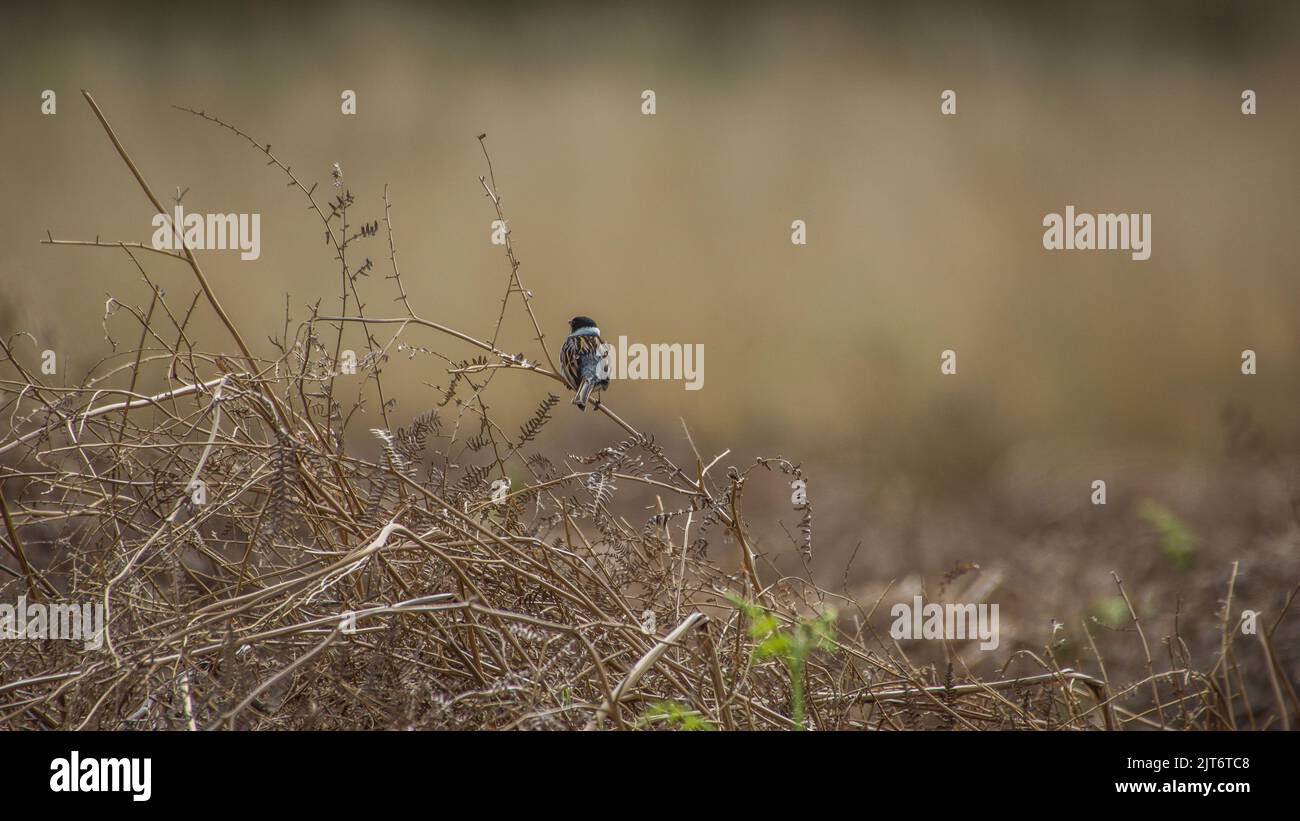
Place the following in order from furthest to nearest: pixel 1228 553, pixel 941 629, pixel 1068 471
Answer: pixel 1068 471
pixel 1228 553
pixel 941 629

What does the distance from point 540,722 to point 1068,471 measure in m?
7.07

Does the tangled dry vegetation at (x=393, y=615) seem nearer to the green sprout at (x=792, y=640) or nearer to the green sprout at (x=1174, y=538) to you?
the green sprout at (x=792, y=640)

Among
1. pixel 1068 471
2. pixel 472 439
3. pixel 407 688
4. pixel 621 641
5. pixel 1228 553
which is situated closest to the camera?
pixel 407 688

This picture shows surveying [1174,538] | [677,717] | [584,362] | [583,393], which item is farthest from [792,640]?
[1174,538]

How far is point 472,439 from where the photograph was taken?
1.96 metres

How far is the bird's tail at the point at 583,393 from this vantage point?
238cm

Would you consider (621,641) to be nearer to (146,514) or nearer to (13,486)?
(146,514)

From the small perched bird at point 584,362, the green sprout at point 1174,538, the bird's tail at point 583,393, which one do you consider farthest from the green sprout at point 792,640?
the green sprout at point 1174,538

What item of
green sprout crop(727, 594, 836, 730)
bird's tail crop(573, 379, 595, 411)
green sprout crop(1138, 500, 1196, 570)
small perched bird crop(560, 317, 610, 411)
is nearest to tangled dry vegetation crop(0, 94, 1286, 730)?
green sprout crop(727, 594, 836, 730)

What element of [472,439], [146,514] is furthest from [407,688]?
[146,514]

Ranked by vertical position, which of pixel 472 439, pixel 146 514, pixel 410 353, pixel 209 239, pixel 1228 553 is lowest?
pixel 1228 553

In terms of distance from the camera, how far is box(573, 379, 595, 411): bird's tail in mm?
2375

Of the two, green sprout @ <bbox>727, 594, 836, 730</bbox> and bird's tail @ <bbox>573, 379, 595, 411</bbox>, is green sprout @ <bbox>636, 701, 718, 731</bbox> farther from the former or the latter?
bird's tail @ <bbox>573, 379, 595, 411</bbox>
